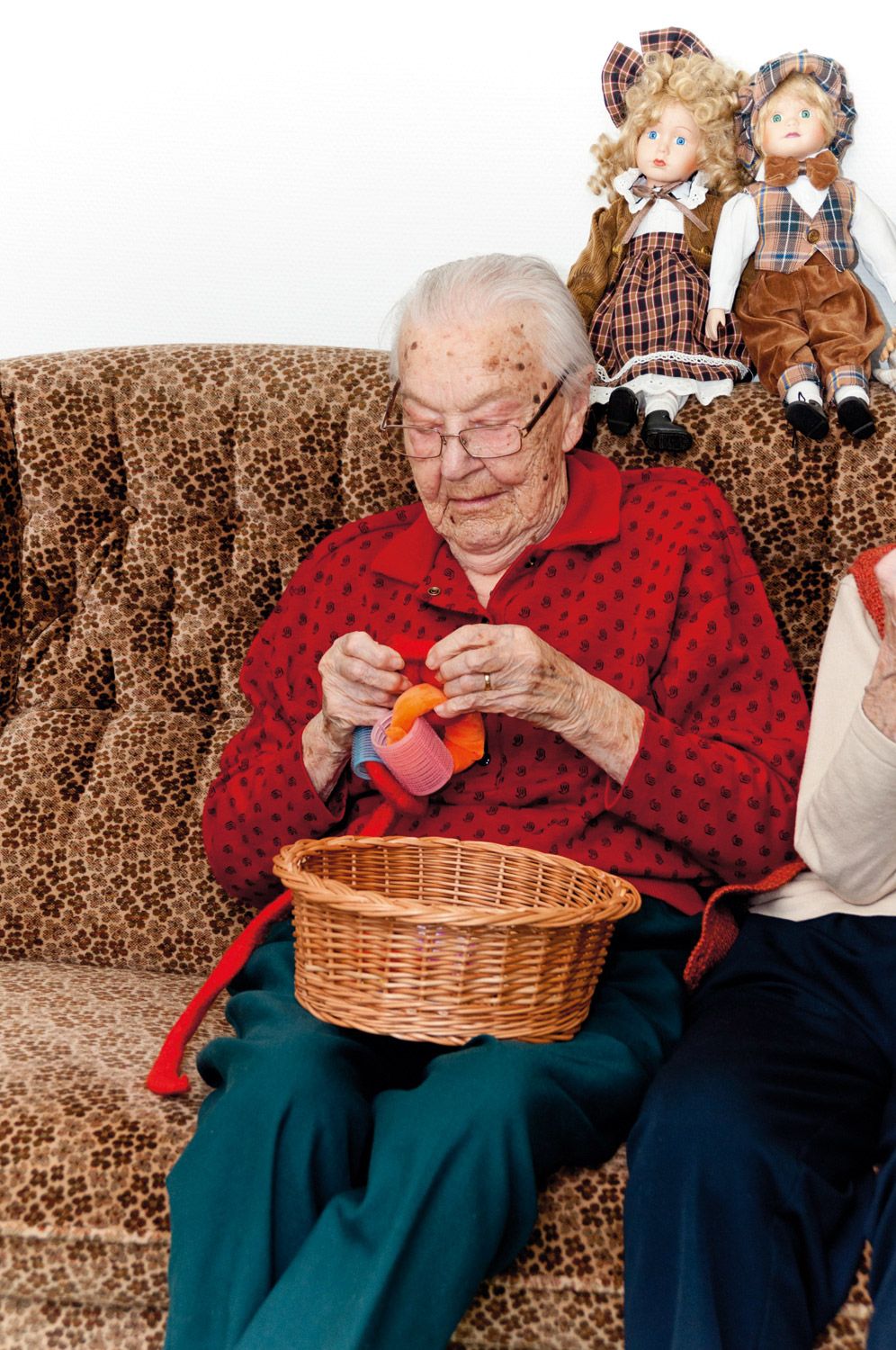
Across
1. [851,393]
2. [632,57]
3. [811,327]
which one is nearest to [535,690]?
[851,393]

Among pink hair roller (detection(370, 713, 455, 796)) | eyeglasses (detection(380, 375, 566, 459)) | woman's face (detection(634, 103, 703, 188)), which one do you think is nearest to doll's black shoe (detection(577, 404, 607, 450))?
eyeglasses (detection(380, 375, 566, 459))

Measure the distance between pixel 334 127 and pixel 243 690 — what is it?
1.05m

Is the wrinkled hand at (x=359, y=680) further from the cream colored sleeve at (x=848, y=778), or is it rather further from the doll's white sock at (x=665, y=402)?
the doll's white sock at (x=665, y=402)

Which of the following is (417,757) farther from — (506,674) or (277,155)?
(277,155)

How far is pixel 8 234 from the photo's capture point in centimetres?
236

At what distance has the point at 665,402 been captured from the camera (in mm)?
1812

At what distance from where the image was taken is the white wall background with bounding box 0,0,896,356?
2150 mm

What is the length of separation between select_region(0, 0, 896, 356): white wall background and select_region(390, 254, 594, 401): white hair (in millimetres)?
516

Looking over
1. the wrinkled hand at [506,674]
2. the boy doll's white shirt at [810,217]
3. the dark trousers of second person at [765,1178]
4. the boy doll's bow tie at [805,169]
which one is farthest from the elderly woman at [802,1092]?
the boy doll's bow tie at [805,169]

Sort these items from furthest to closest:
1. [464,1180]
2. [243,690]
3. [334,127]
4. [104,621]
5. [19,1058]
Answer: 1. [334,127]
2. [104,621]
3. [243,690]
4. [19,1058]
5. [464,1180]

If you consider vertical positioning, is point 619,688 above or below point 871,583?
below

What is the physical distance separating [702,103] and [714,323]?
326 millimetres

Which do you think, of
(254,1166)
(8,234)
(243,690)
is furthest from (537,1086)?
(8,234)

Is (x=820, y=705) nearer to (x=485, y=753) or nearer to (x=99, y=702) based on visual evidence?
(x=485, y=753)
